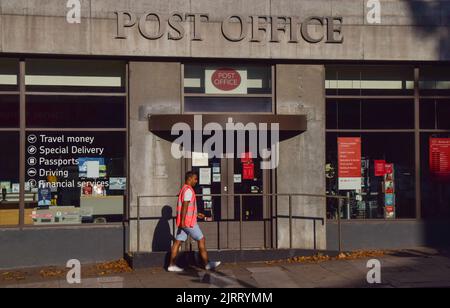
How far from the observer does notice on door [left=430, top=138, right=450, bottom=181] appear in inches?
555

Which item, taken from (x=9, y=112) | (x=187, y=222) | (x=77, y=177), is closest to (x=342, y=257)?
(x=187, y=222)

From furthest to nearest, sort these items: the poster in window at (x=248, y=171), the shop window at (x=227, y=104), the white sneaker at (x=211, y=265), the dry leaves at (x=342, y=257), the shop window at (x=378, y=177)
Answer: the shop window at (x=378, y=177) → the poster in window at (x=248, y=171) → the shop window at (x=227, y=104) → the dry leaves at (x=342, y=257) → the white sneaker at (x=211, y=265)

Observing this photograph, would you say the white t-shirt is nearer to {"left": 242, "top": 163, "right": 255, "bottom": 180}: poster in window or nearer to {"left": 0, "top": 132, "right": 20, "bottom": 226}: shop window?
{"left": 242, "top": 163, "right": 255, "bottom": 180}: poster in window

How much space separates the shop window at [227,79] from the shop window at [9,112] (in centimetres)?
331

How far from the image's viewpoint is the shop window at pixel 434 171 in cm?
1409

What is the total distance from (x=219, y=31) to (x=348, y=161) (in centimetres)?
380

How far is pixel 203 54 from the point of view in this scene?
1303 cm

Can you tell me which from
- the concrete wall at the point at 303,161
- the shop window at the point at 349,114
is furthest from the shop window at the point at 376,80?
the concrete wall at the point at 303,161

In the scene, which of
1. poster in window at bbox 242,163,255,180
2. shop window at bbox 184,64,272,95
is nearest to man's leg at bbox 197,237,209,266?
poster in window at bbox 242,163,255,180

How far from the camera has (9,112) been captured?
12938 millimetres

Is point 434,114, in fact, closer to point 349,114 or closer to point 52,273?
point 349,114

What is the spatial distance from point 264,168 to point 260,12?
3.11 metres

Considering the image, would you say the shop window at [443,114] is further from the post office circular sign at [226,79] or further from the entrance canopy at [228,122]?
the post office circular sign at [226,79]
